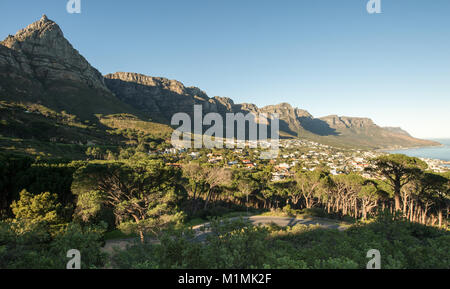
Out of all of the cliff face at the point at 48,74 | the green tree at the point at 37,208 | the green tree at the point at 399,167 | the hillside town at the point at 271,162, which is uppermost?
the cliff face at the point at 48,74

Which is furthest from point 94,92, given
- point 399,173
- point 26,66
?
point 399,173

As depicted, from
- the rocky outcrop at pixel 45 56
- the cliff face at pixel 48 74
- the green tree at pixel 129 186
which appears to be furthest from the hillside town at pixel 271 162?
the rocky outcrop at pixel 45 56

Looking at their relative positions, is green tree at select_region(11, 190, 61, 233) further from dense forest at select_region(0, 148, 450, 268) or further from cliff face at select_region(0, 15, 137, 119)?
cliff face at select_region(0, 15, 137, 119)

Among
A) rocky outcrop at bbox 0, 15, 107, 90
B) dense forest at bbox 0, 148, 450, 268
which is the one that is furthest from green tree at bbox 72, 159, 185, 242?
rocky outcrop at bbox 0, 15, 107, 90

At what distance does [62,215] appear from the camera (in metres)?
16.1

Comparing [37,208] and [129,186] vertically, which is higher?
[129,186]

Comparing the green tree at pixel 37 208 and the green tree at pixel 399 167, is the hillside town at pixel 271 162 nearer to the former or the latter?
the green tree at pixel 399 167

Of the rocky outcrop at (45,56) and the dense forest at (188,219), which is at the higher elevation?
the rocky outcrop at (45,56)

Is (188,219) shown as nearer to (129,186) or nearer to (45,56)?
(129,186)

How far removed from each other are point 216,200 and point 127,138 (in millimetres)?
86373

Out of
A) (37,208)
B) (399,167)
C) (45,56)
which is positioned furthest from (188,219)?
(45,56)

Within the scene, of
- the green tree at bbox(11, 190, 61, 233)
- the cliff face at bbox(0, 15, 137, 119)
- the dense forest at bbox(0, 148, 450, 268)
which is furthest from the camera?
the cliff face at bbox(0, 15, 137, 119)

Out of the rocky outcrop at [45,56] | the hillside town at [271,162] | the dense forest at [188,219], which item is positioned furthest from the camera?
the rocky outcrop at [45,56]
